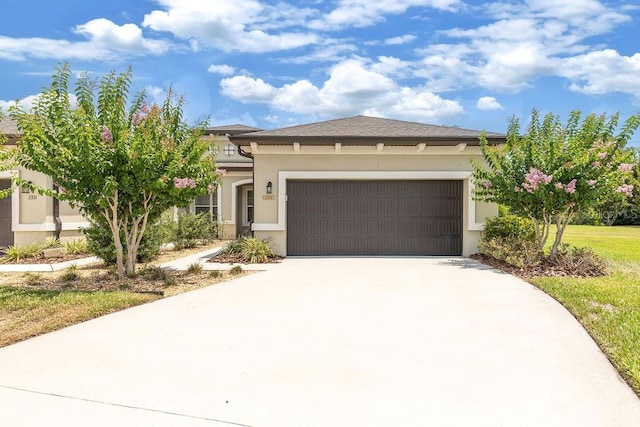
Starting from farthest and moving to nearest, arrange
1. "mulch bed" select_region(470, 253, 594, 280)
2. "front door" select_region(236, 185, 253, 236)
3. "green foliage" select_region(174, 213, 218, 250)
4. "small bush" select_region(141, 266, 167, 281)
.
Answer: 1. "front door" select_region(236, 185, 253, 236)
2. "green foliage" select_region(174, 213, 218, 250)
3. "mulch bed" select_region(470, 253, 594, 280)
4. "small bush" select_region(141, 266, 167, 281)

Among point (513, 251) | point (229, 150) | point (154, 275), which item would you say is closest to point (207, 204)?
point (229, 150)

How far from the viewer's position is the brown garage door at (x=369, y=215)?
1316cm

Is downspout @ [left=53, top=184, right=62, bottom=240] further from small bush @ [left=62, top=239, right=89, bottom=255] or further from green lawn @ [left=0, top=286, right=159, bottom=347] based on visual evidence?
green lawn @ [left=0, top=286, right=159, bottom=347]

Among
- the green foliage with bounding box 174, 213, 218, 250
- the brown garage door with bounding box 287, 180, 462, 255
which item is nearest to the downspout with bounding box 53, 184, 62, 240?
the green foliage with bounding box 174, 213, 218, 250

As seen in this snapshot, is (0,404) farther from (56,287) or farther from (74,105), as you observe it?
(74,105)

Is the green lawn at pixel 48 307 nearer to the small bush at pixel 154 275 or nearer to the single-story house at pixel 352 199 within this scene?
the small bush at pixel 154 275

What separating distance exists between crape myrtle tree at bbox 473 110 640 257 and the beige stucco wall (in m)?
1.73

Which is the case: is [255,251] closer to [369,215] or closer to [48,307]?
[369,215]

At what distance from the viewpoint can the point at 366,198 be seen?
43.2 feet

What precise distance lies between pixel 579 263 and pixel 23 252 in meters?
14.3

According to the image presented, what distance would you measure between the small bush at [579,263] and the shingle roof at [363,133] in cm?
371

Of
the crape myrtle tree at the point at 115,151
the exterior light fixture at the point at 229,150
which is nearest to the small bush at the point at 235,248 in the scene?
the crape myrtle tree at the point at 115,151

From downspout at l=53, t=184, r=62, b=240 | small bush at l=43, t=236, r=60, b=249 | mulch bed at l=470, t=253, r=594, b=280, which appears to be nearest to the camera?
mulch bed at l=470, t=253, r=594, b=280

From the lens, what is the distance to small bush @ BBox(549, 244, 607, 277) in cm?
952
